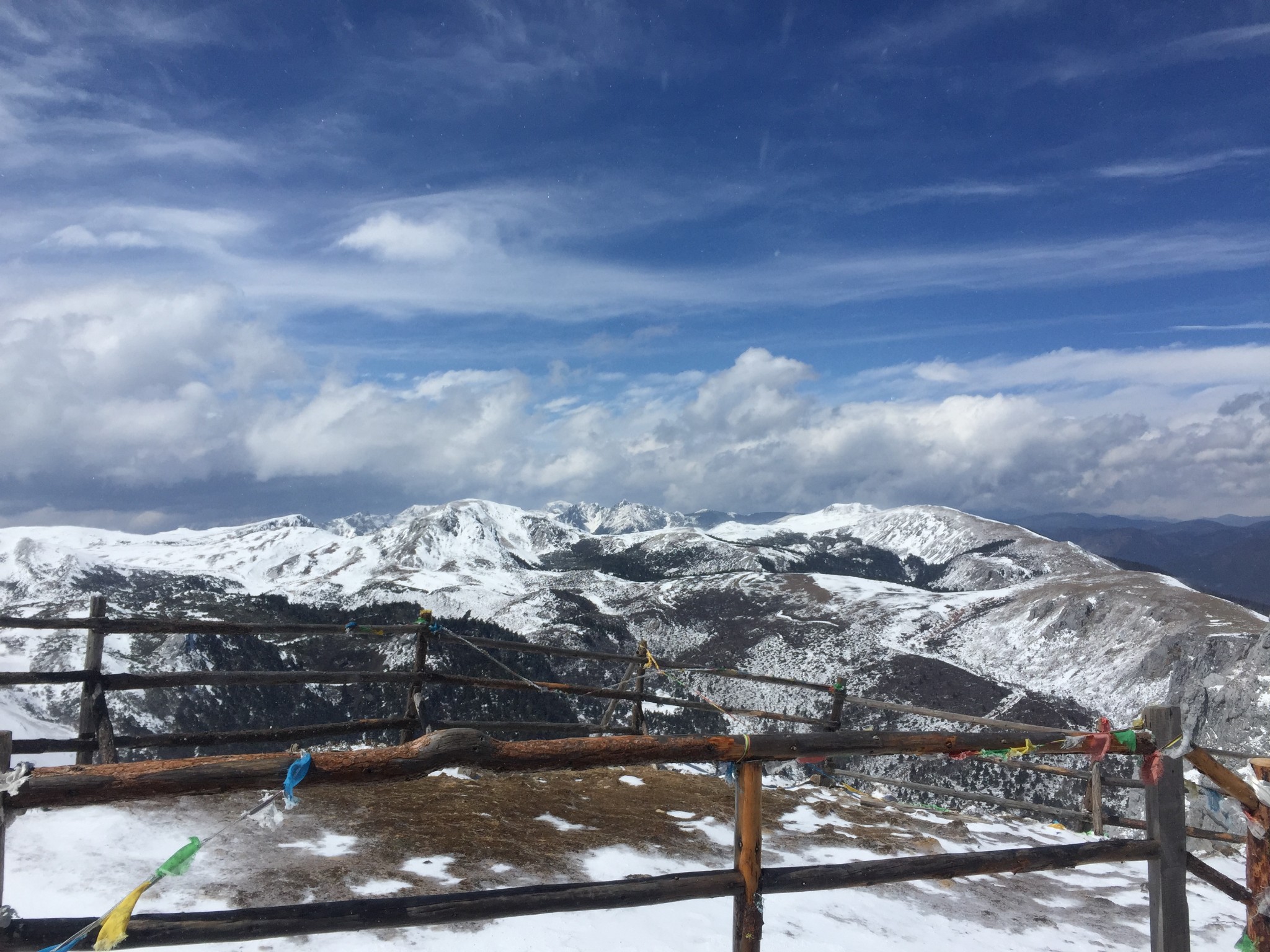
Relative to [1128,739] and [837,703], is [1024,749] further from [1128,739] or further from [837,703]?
[837,703]

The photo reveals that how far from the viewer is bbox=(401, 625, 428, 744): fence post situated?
10.8 meters

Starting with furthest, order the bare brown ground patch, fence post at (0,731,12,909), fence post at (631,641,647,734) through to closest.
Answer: fence post at (631,641,647,734) → the bare brown ground patch → fence post at (0,731,12,909)

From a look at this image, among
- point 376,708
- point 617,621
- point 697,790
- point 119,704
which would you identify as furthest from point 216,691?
point 697,790

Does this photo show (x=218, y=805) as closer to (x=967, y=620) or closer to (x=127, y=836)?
(x=127, y=836)

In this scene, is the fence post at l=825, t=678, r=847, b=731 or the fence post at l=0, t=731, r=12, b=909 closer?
the fence post at l=0, t=731, r=12, b=909

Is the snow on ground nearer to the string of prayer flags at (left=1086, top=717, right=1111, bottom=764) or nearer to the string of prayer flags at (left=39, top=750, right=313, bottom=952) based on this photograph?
the string of prayer flags at (left=39, top=750, right=313, bottom=952)

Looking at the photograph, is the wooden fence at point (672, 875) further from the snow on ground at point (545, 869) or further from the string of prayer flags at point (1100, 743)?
the snow on ground at point (545, 869)

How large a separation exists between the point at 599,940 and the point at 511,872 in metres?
1.54

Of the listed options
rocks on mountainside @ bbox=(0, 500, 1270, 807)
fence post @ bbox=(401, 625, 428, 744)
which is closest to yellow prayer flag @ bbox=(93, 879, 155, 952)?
fence post @ bbox=(401, 625, 428, 744)

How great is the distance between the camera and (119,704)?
102875 millimetres

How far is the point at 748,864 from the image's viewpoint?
423 centimetres

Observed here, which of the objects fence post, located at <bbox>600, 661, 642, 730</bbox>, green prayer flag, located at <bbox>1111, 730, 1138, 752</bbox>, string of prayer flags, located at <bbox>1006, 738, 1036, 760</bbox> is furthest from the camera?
fence post, located at <bbox>600, 661, 642, 730</bbox>

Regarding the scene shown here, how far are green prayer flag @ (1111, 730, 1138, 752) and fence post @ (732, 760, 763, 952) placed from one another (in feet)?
8.90

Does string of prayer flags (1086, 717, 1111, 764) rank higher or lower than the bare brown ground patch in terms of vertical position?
higher
